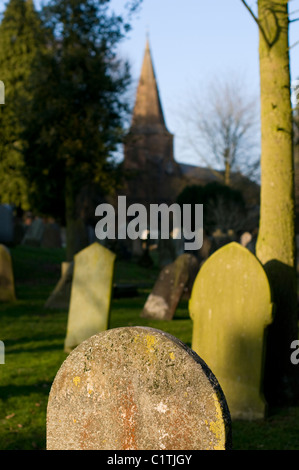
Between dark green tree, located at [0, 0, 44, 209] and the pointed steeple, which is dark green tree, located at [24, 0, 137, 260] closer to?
dark green tree, located at [0, 0, 44, 209]

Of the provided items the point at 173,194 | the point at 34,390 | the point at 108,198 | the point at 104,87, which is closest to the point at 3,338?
the point at 34,390

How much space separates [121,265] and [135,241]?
3884mm

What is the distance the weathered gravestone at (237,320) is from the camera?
5496 mm

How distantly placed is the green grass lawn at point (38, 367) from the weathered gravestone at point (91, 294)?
43 cm

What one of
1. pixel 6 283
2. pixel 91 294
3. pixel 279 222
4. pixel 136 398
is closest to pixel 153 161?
pixel 6 283

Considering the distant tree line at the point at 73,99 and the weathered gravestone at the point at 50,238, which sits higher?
the distant tree line at the point at 73,99

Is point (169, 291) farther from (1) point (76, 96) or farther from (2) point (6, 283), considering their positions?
(1) point (76, 96)

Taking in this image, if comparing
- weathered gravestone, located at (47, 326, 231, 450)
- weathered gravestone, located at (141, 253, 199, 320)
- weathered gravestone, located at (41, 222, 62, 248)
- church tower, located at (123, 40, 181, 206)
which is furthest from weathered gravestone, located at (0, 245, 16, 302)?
church tower, located at (123, 40, 181, 206)

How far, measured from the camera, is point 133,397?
2.46 metres

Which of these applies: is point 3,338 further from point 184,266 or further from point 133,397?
point 133,397

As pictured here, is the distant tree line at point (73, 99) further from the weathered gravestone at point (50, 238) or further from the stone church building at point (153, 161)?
the stone church building at point (153, 161)

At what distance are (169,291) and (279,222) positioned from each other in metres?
5.79

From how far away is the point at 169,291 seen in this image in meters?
11.6

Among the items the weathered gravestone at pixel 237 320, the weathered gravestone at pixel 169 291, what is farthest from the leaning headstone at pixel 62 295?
the weathered gravestone at pixel 237 320
